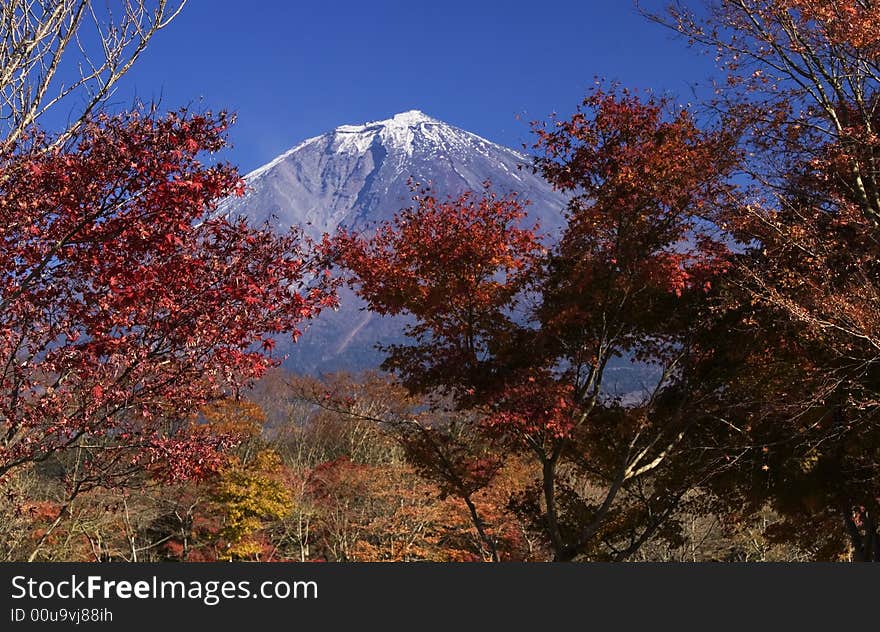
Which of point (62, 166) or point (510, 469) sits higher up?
point (62, 166)

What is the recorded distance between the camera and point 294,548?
2870 centimetres

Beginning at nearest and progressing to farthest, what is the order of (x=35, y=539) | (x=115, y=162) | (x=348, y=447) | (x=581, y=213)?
(x=115, y=162) → (x=581, y=213) → (x=35, y=539) → (x=348, y=447)

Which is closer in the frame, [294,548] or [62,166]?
[62,166]

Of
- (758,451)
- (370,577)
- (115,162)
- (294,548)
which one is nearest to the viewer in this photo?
(115,162)

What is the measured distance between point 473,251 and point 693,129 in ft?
9.51

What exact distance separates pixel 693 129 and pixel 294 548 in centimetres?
2392

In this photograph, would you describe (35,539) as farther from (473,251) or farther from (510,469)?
(473,251)

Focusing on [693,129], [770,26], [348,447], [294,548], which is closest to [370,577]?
[693,129]

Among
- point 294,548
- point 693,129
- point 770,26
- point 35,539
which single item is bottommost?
point 294,548

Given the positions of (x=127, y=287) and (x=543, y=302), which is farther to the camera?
(x=543, y=302)

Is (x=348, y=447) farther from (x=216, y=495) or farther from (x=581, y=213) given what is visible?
(x=581, y=213)

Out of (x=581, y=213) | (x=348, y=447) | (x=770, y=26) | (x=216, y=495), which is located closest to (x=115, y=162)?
(x=581, y=213)

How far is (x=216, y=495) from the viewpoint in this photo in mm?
26703

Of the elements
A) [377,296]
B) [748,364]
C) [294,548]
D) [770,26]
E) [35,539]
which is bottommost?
[294,548]
